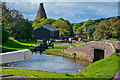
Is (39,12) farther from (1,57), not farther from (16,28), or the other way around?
(1,57)

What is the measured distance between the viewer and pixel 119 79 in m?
5.05

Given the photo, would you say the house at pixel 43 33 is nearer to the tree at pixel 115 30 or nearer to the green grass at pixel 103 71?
the tree at pixel 115 30

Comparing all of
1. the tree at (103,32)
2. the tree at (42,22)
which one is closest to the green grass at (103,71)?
the tree at (103,32)

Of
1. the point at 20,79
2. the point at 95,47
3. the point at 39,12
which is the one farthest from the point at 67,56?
the point at 39,12

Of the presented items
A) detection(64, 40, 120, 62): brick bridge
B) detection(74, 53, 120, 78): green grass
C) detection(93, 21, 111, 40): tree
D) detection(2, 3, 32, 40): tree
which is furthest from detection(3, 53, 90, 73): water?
detection(93, 21, 111, 40): tree

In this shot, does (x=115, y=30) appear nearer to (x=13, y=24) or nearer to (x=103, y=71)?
(x=13, y=24)

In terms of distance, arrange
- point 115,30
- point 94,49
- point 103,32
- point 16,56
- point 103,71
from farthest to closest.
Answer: point 103,32 < point 115,30 < point 94,49 < point 103,71 < point 16,56

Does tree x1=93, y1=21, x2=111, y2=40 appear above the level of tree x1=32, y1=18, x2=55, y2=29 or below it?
below

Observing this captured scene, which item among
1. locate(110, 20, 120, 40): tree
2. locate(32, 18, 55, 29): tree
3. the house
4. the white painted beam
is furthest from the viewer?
locate(32, 18, 55, 29): tree

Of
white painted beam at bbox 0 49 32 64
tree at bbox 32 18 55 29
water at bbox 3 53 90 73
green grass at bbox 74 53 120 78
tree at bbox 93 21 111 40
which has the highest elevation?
tree at bbox 32 18 55 29

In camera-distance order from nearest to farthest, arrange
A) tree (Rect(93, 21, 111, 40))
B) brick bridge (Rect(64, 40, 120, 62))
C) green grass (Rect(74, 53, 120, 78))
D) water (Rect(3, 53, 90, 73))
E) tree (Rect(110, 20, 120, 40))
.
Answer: green grass (Rect(74, 53, 120, 78)) → water (Rect(3, 53, 90, 73)) → brick bridge (Rect(64, 40, 120, 62)) → tree (Rect(110, 20, 120, 40)) → tree (Rect(93, 21, 111, 40))

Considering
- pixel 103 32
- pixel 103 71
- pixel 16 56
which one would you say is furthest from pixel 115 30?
pixel 16 56

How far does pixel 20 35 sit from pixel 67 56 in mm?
28395

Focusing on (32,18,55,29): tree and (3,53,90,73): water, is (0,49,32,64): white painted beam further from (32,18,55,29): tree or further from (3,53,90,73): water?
(32,18,55,29): tree
